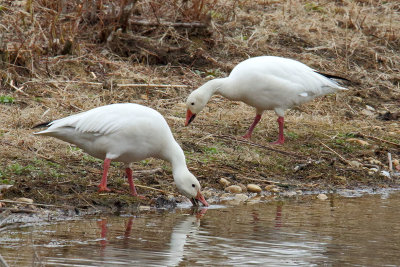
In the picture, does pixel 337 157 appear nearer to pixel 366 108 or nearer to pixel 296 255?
pixel 366 108

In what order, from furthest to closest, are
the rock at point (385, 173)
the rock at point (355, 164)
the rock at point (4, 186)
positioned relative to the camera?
the rock at point (355, 164)
the rock at point (385, 173)
the rock at point (4, 186)

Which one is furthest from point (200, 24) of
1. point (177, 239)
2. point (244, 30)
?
point (177, 239)

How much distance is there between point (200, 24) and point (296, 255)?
7.59 m

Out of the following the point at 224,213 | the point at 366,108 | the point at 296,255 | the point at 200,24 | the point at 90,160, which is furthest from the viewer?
the point at 200,24

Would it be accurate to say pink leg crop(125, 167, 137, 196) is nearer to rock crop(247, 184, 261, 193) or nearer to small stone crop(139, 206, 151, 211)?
small stone crop(139, 206, 151, 211)

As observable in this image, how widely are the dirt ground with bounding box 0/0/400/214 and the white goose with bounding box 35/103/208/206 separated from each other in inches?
14.2

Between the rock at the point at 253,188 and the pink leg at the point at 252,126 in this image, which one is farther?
the pink leg at the point at 252,126

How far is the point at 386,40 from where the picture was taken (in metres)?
13.4

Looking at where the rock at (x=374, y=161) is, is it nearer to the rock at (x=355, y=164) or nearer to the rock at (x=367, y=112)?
the rock at (x=355, y=164)

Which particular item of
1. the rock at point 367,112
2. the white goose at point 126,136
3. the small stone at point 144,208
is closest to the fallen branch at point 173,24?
the rock at point 367,112

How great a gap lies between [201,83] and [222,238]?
5662 mm

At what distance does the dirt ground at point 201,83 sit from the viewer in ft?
23.9

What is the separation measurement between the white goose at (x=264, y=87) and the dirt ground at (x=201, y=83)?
381 millimetres

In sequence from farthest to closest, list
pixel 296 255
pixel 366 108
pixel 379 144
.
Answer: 1. pixel 366 108
2. pixel 379 144
3. pixel 296 255
